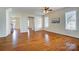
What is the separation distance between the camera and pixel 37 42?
7.02ft

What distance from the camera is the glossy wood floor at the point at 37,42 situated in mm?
2090

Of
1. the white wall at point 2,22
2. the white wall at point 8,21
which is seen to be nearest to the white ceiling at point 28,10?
the white wall at point 8,21

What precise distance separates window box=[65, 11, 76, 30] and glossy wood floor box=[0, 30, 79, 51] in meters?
0.23

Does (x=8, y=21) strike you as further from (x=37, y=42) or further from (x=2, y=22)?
(x=37, y=42)

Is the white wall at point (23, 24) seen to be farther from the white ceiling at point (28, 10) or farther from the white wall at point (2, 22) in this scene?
the white wall at point (2, 22)

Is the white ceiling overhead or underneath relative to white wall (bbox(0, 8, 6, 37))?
overhead

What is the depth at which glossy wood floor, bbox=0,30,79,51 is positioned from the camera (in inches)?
82.3

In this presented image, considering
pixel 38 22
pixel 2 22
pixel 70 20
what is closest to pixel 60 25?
pixel 70 20

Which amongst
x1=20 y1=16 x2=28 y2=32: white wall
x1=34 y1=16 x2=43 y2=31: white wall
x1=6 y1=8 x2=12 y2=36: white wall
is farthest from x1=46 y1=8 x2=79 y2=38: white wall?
x1=6 y1=8 x2=12 y2=36: white wall

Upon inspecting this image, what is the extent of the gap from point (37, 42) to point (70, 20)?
0.83 meters

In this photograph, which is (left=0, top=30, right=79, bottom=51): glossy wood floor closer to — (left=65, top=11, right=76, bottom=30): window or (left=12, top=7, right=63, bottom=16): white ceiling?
(left=65, top=11, right=76, bottom=30): window
